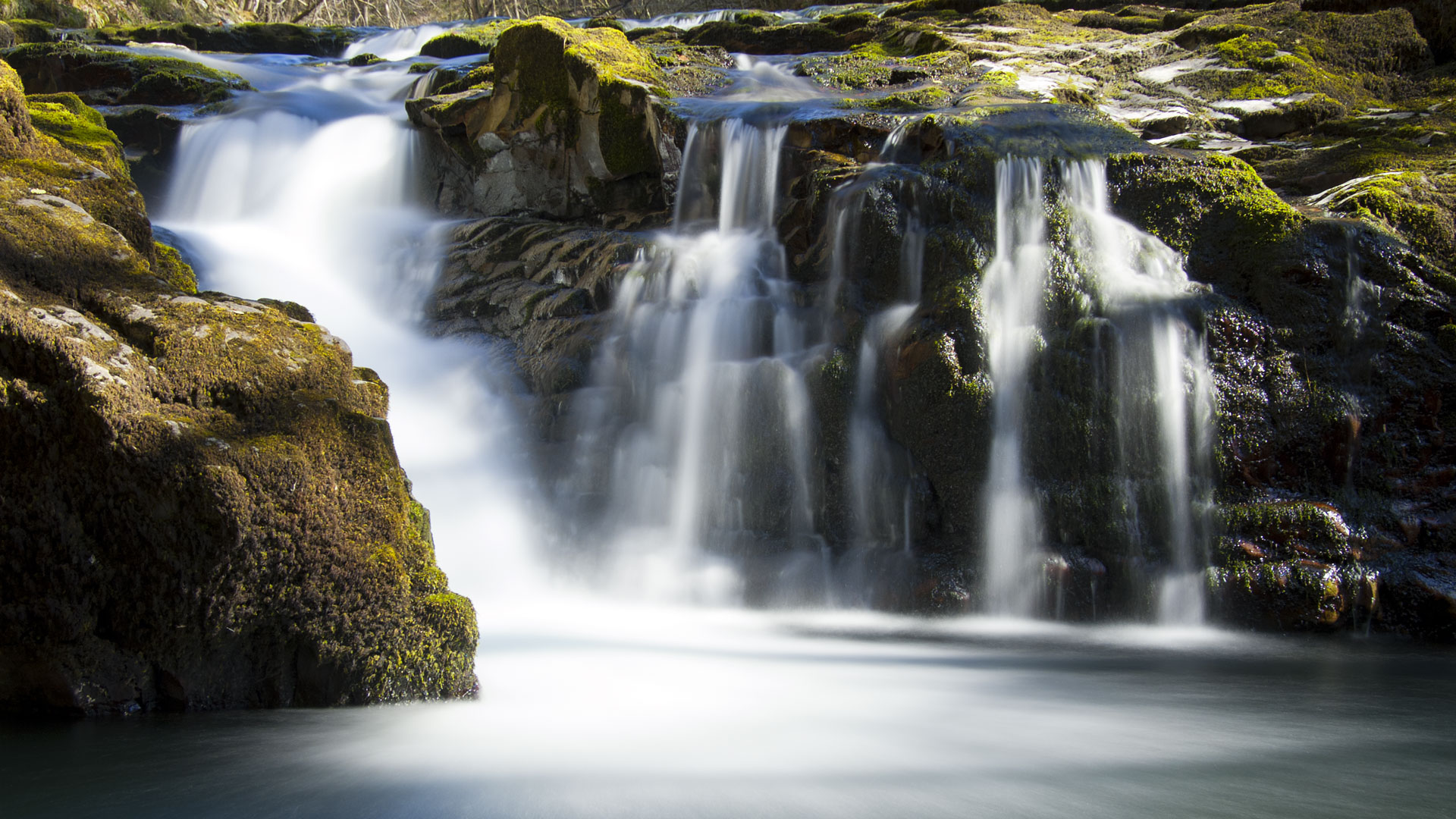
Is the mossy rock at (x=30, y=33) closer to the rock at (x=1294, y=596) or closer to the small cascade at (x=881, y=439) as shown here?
the small cascade at (x=881, y=439)

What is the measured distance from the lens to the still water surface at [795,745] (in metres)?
3.01

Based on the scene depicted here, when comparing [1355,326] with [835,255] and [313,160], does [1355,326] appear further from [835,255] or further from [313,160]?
[313,160]

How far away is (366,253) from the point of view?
11.4 m

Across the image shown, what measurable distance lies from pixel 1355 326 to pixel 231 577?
8.21 metres

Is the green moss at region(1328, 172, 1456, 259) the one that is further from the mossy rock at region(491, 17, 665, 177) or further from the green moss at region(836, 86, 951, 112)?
the mossy rock at region(491, 17, 665, 177)

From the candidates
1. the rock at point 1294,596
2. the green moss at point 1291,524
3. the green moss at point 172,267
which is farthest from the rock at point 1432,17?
the green moss at point 172,267

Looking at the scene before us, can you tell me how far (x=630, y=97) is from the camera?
10.5 m

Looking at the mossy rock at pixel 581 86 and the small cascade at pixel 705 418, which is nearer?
the small cascade at pixel 705 418

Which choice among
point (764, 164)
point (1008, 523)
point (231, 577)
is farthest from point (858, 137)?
point (231, 577)

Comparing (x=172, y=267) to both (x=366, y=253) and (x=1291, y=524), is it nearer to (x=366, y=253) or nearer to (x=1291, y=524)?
(x=366, y=253)

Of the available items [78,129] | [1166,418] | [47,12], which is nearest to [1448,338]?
[1166,418]

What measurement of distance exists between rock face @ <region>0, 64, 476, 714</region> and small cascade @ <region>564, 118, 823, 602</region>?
351 centimetres

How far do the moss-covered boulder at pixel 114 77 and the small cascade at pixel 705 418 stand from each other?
10.1m

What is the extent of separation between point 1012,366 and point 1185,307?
5.08 feet
